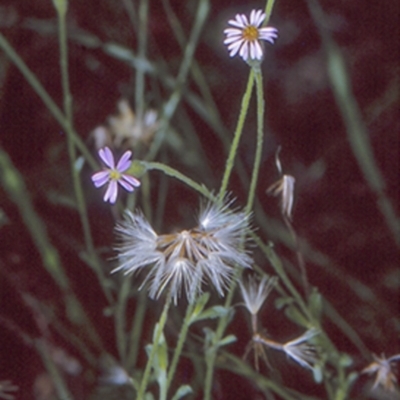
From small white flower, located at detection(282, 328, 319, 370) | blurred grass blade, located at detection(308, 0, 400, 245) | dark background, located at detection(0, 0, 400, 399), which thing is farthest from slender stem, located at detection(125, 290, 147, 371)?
blurred grass blade, located at detection(308, 0, 400, 245)

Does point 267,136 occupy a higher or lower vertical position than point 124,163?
higher

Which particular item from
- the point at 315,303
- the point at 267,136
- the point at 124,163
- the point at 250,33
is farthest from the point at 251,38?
the point at 267,136

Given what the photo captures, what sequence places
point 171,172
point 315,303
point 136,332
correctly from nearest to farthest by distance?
point 171,172 → point 315,303 → point 136,332

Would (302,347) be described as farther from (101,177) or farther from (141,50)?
(141,50)

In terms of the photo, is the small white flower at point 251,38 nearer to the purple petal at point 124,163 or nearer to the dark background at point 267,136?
the purple petal at point 124,163

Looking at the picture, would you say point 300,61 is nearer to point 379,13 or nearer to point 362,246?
point 379,13

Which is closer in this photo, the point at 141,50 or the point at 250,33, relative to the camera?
the point at 250,33

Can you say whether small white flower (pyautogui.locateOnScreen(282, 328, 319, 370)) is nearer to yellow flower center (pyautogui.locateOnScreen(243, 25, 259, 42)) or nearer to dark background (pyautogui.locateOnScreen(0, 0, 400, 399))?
dark background (pyautogui.locateOnScreen(0, 0, 400, 399))

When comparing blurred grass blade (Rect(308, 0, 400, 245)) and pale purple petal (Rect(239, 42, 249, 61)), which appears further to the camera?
blurred grass blade (Rect(308, 0, 400, 245))

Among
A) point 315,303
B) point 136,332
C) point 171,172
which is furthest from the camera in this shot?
point 136,332
